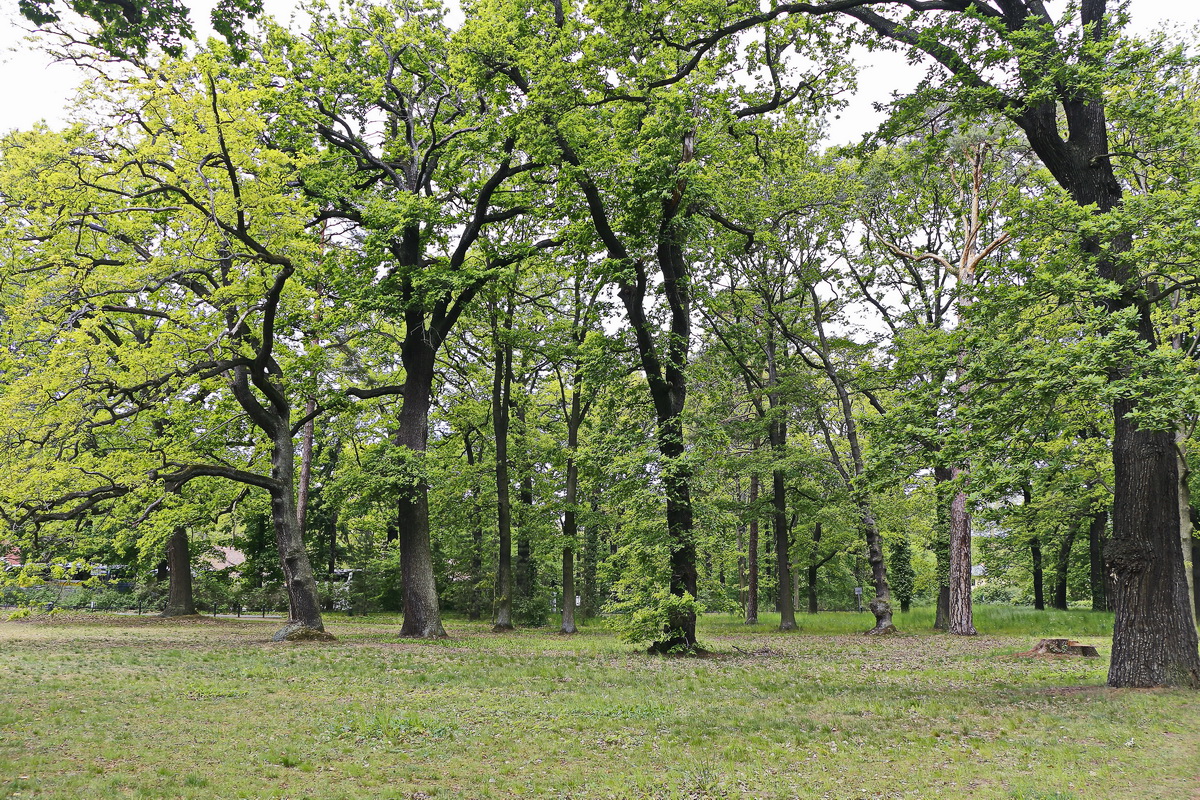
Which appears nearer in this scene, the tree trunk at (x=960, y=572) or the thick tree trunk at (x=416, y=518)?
the thick tree trunk at (x=416, y=518)

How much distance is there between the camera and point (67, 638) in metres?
18.3

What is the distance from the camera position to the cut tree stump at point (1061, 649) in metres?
14.8

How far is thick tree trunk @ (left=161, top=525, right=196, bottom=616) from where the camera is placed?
28.2 m

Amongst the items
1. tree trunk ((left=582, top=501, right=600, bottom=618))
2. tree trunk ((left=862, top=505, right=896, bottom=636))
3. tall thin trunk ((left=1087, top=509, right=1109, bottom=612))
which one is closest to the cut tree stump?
tree trunk ((left=862, top=505, right=896, bottom=636))

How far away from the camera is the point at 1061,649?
15.0m

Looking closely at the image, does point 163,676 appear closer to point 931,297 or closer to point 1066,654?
point 1066,654

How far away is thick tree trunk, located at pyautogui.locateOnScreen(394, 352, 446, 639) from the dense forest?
0.36ft

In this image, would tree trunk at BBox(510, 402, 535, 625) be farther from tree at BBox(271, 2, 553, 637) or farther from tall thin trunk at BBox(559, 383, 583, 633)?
tree at BBox(271, 2, 553, 637)

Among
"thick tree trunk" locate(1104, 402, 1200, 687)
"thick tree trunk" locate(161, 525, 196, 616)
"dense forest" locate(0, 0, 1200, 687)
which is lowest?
"thick tree trunk" locate(161, 525, 196, 616)

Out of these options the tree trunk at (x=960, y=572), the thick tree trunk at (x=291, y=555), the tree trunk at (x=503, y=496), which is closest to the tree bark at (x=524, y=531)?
the tree trunk at (x=503, y=496)

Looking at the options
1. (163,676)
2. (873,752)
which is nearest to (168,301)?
(163,676)

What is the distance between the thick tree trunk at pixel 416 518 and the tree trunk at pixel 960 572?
1507cm

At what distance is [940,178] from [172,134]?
857 inches

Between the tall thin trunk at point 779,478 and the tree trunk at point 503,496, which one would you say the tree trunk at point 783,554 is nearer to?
the tall thin trunk at point 779,478
